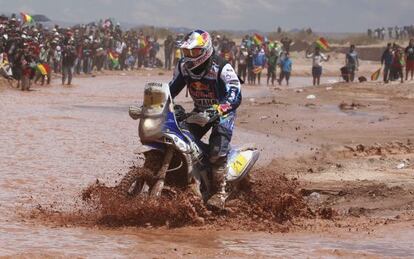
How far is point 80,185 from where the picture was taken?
32.0ft

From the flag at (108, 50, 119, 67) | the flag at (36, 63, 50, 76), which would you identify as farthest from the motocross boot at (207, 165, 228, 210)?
the flag at (108, 50, 119, 67)

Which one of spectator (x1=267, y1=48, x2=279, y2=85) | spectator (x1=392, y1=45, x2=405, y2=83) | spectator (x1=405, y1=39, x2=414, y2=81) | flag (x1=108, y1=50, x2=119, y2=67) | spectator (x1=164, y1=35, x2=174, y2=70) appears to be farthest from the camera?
spectator (x1=164, y1=35, x2=174, y2=70)

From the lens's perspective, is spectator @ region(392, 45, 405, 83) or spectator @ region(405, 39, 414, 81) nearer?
spectator @ region(405, 39, 414, 81)

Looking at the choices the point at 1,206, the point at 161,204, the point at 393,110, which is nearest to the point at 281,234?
the point at 161,204

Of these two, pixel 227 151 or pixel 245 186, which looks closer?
pixel 227 151

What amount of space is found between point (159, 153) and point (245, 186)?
1283 mm

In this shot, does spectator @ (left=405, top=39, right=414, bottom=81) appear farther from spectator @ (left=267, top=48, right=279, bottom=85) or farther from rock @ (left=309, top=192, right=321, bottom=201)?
rock @ (left=309, top=192, right=321, bottom=201)

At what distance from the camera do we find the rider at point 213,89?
7.34 metres

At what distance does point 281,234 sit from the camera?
279 inches

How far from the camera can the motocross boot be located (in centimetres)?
743

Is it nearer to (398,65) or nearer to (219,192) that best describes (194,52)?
(219,192)

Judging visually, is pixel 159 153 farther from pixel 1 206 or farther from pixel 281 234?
pixel 1 206

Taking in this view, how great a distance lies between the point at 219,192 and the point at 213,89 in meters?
0.85

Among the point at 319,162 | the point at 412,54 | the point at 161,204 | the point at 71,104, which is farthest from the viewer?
the point at 412,54
